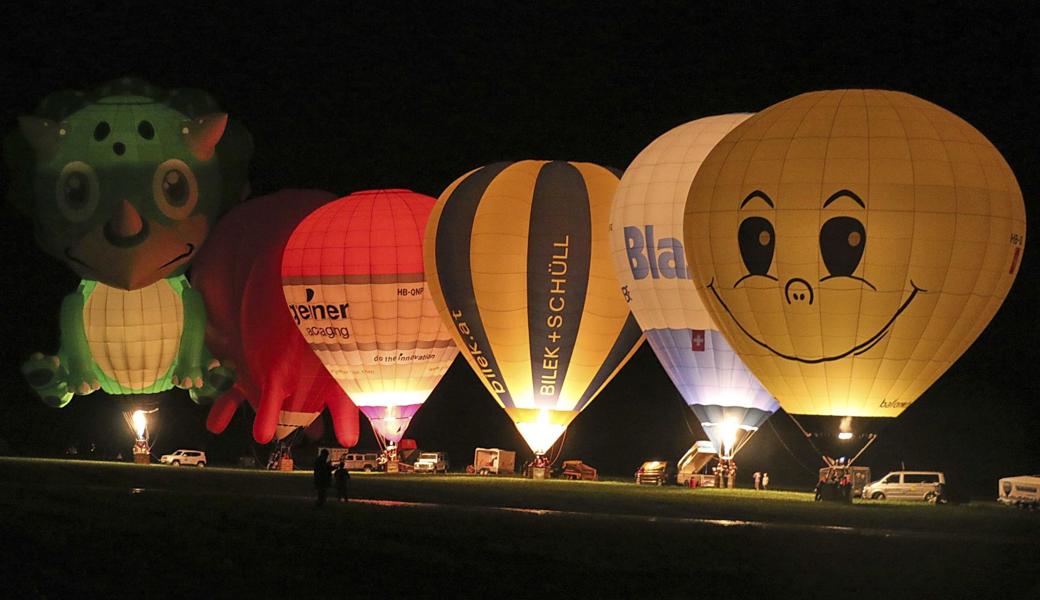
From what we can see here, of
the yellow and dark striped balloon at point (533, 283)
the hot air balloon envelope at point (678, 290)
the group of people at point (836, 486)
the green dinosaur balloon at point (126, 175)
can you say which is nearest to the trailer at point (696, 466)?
the hot air balloon envelope at point (678, 290)

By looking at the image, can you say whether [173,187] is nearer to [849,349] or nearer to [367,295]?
[367,295]

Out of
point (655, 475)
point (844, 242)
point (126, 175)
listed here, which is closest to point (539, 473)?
point (655, 475)

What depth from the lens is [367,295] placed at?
36.9m

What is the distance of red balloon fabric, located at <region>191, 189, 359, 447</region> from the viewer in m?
37.8

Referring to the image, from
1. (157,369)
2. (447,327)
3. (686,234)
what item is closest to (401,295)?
(447,327)

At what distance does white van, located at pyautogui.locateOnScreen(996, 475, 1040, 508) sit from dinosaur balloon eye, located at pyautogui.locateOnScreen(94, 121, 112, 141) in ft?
51.0

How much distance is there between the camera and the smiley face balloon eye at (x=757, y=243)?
27.8 meters

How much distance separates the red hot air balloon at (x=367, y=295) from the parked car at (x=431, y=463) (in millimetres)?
Result: 2374

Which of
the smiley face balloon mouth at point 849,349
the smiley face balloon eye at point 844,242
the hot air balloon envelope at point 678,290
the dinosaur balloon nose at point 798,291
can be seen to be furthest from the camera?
the hot air balloon envelope at point 678,290

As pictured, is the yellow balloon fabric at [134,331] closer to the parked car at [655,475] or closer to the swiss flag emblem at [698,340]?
the parked car at [655,475]

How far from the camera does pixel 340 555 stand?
20438mm

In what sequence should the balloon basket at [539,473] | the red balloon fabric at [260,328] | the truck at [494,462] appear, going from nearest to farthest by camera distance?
the balloon basket at [539,473], the red balloon fabric at [260,328], the truck at [494,462]

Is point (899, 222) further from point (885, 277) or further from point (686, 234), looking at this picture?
point (686, 234)

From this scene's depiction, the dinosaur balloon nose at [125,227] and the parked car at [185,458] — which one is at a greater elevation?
the dinosaur balloon nose at [125,227]
